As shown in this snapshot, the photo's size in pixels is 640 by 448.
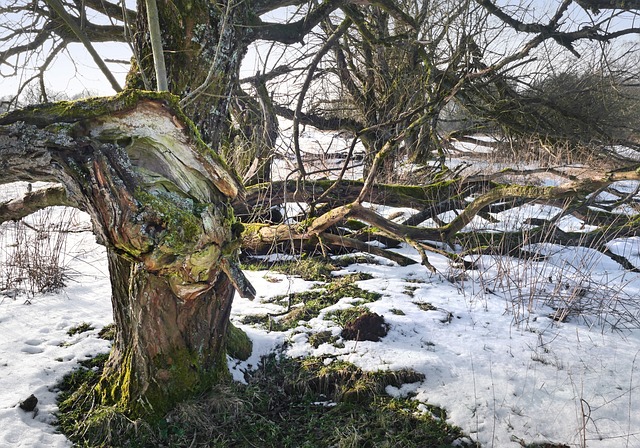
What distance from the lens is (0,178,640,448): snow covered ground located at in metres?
2.33

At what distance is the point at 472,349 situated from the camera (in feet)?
9.78

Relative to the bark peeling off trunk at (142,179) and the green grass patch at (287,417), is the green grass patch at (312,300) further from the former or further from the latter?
the bark peeling off trunk at (142,179)

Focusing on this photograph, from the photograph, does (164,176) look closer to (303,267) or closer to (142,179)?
(142,179)

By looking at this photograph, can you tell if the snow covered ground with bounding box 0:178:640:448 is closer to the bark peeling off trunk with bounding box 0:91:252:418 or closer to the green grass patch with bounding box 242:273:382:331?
the green grass patch with bounding box 242:273:382:331

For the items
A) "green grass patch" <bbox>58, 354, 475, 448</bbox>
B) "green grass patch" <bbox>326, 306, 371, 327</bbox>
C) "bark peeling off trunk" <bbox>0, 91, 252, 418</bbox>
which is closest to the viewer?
"bark peeling off trunk" <bbox>0, 91, 252, 418</bbox>

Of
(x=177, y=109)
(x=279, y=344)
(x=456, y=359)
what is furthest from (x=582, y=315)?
(x=177, y=109)

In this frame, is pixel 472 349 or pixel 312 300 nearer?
pixel 472 349

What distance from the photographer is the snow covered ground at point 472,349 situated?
2.33 metres

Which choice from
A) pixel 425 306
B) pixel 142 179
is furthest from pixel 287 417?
pixel 142 179

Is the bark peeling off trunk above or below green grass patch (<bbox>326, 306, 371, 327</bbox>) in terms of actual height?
above

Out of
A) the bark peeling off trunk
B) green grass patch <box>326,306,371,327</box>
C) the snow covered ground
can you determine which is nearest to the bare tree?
the bark peeling off trunk

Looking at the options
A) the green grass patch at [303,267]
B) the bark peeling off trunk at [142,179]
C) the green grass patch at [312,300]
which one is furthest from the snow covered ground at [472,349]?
the bark peeling off trunk at [142,179]

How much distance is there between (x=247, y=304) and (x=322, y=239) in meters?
1.20

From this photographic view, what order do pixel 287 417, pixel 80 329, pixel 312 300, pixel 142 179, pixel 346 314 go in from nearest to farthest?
pixel 142 179 < pixel 287 417 < pixel 80 329 < pixel 346 314 < pixel 312 300
